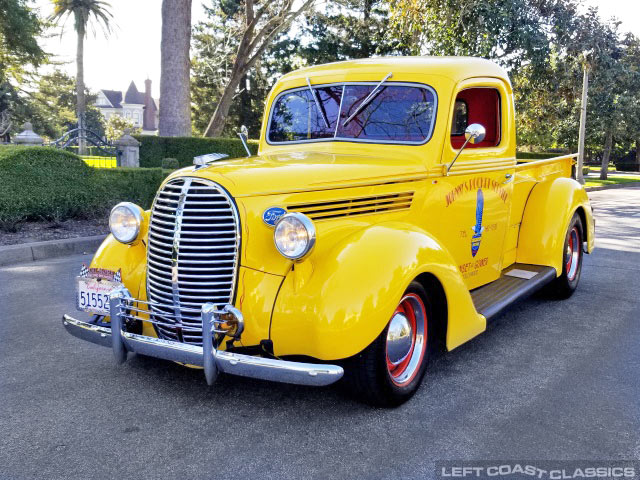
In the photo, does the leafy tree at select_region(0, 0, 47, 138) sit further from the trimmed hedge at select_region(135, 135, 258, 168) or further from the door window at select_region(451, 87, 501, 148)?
the door window at select_region(451, 87, 501, 148)

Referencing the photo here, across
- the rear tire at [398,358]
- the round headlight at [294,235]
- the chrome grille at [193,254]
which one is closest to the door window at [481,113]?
the rear tire at [398,358]

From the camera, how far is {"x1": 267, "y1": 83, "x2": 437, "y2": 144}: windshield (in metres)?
4.05

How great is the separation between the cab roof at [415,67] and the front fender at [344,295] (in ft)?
5.03

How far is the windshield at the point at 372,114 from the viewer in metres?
4.05

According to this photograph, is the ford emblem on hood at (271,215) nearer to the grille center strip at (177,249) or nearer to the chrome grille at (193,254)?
the chrome grille at (193,254)

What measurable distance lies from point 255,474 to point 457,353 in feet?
6.84

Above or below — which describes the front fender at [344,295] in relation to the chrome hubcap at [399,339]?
above

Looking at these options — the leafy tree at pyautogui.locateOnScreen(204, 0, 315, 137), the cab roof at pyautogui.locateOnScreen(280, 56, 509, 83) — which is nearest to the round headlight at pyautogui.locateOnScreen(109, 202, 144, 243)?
the cab roof at pyautogui.locateOnScreen(280, 56, 509, 83)

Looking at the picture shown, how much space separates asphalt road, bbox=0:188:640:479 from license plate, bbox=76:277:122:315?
497 millimetres

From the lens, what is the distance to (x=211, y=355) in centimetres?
283

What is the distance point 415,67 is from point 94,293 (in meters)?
2.66

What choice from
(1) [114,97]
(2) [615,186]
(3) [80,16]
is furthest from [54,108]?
(2) [615,186]

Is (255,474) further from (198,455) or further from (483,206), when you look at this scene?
(483,206)

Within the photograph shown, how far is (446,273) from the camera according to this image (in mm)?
3447
